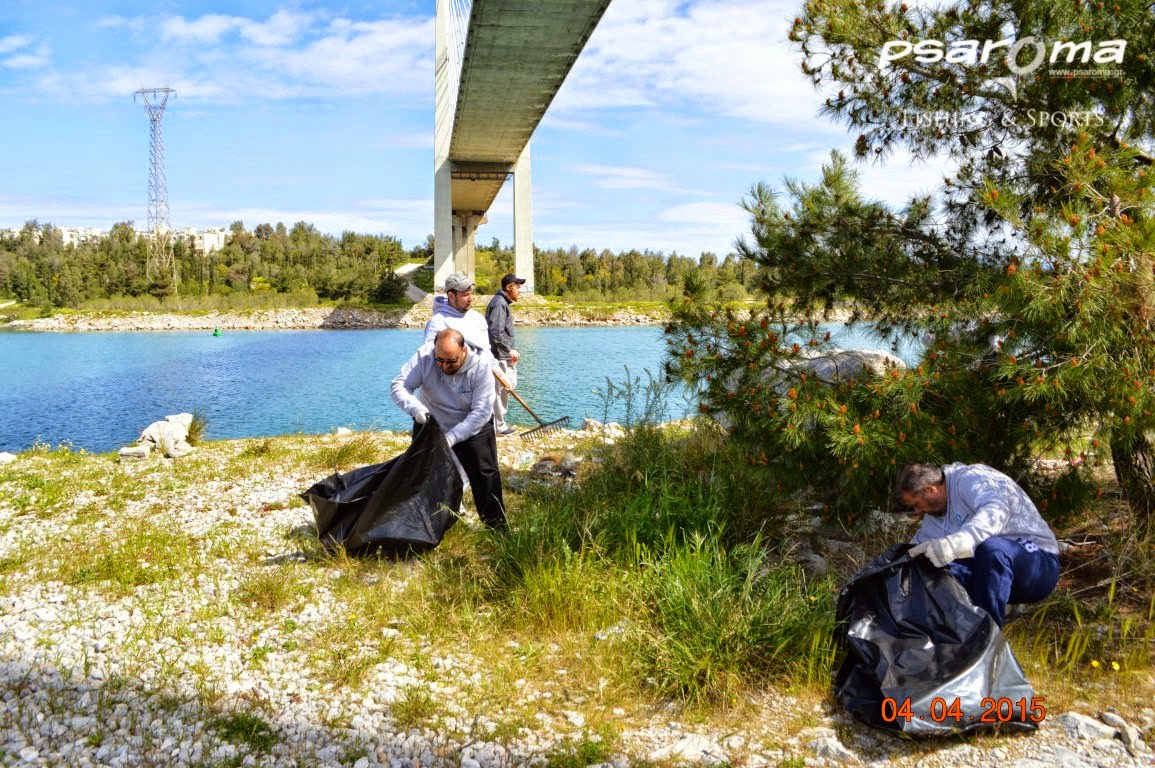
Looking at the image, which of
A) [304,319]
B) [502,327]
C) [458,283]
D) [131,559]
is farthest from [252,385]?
[304,319]

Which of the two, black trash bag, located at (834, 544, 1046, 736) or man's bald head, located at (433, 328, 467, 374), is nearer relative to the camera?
black trash bag, located at (834, 544, 1046, 736)

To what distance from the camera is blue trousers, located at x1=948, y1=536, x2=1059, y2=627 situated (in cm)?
Result: 306

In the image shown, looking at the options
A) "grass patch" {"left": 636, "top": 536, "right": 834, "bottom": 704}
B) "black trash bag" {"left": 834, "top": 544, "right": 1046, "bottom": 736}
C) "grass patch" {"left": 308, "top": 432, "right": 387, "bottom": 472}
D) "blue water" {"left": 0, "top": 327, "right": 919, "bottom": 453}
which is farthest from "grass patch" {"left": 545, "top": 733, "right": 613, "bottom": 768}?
"grass patch" {"left": 308, "top": 432, "right": 387, "bottom": 472}

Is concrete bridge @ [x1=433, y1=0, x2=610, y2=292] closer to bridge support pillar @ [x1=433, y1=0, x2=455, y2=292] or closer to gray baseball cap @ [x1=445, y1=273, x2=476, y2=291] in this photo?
bridge support pillar @ [x1=433, y1=0, x2=455, y2=292]

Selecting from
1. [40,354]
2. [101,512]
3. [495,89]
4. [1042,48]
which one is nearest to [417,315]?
[40,354]

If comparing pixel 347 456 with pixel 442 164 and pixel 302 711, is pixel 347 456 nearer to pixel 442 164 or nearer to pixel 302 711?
pixel 302 711

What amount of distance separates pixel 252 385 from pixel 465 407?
1526cm

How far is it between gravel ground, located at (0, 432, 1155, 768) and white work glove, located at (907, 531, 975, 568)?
0.61 m

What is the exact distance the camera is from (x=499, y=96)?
20.2 metres

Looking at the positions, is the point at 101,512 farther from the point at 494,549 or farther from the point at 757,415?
the point at 757,415

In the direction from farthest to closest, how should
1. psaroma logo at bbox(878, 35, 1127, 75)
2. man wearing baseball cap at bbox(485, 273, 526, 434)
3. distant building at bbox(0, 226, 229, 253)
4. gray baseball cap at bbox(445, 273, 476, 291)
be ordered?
distant building at bbox(0, 226, 229, 253) < man wearing baseball cap at bbox(485, 273, 526, 434) < gray baseball cap at bbox(445, 273, 476, 291) < psaroma logo at bbox(878, 35, 1127, 75)

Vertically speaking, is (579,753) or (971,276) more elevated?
(971,276)

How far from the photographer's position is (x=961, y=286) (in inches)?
161

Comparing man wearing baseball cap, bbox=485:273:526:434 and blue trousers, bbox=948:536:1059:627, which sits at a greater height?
man wearing baseball cap, bbox=485:273:526:434
